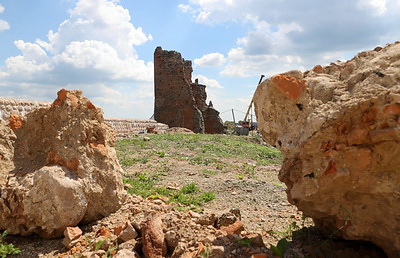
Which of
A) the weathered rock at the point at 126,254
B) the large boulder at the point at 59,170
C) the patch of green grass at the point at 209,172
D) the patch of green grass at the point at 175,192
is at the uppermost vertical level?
the large boulder at the point at 59,170

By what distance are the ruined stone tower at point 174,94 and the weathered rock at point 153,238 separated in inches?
918

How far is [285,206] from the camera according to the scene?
5.74 meters

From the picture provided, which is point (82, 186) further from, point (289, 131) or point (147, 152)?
point (147, 152)

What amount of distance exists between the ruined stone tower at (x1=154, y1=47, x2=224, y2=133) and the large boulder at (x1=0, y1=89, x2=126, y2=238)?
21.9m

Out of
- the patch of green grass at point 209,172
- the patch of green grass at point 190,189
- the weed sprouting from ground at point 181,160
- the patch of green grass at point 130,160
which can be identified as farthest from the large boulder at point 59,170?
the patch of green grass at point 130,160

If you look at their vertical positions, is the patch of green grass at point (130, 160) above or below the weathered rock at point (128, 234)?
above

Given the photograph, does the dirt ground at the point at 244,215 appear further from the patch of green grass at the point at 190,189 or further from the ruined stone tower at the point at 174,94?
the ruined stone tower at the point at 174,94

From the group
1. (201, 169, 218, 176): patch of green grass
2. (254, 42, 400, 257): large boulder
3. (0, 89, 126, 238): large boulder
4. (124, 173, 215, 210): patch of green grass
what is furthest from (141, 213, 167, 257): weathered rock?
(201, 169, 218, 176): patch of green grass

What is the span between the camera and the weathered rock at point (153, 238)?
346 cm

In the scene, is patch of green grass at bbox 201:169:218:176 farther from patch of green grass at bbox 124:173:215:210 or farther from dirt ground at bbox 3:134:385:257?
patch of green grass at bbox 124:173:215:210

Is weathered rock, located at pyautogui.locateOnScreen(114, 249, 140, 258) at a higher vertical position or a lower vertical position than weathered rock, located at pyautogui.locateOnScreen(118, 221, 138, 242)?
lower

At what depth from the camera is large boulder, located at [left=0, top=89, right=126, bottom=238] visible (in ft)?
13.2

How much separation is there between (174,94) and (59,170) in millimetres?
23448

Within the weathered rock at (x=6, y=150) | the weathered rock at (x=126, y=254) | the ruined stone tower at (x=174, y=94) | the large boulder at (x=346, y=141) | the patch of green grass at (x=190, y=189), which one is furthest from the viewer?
the ruined stone tower at (x=174, y=94)
